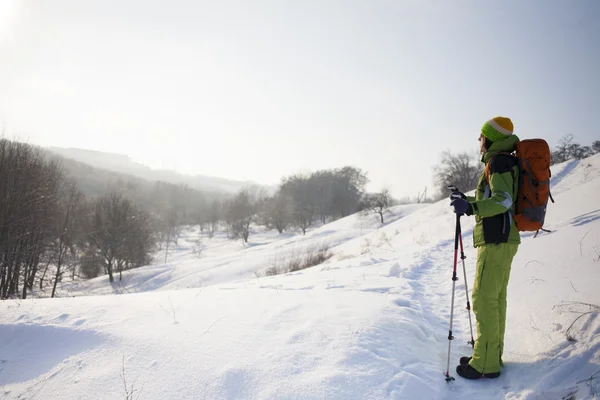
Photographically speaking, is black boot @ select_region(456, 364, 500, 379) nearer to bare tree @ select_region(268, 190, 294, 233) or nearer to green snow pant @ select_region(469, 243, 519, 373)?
green snow pant @ select_region(469, 243, 519, 373)

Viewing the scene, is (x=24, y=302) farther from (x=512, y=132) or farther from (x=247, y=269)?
(x=247, y=269)

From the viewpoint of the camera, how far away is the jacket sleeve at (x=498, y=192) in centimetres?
257

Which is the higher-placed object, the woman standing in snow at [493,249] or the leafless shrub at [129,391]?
the woman standing in snow at [493,249]

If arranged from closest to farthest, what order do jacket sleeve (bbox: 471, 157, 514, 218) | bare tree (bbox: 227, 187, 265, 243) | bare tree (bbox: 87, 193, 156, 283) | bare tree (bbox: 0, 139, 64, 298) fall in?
jacket sleeve (bbox: 471, 157, 514, 218)
bare tree (bbox: 0, 139, 64, 298)
bare tree (bbox: 87, 193, 156, 283)
bare tree (bbox: 227, 187, 265, 243)

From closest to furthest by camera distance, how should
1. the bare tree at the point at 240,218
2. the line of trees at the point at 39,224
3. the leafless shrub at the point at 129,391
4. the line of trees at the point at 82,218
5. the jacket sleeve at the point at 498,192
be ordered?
the leafless shrub at the point at 129,391
the jacket sleeve at the point at 498,192
the line of trees at the point at 39,224
the line of trees at the point at 82,218
the bare tree at the point at 240,218

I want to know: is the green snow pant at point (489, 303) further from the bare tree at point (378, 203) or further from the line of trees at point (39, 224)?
the bare tree at point (378, 203)

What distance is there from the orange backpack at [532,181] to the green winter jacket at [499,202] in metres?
0.06

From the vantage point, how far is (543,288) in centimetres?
396

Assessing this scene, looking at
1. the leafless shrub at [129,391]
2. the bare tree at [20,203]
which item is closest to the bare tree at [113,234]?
the bare tree at [20,203]

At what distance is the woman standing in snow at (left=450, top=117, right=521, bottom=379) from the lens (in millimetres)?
2689

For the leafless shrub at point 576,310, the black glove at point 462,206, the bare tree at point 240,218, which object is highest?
the black glove at point 462,206

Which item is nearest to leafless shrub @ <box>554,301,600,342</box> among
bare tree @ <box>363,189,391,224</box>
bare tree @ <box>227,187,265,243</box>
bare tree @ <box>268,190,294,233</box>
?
bare tree @ <box>363,189,391,224</box>

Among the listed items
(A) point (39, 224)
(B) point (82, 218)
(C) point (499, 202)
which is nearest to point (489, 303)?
(C) point (499, 202)

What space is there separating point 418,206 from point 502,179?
44552 millimetres
